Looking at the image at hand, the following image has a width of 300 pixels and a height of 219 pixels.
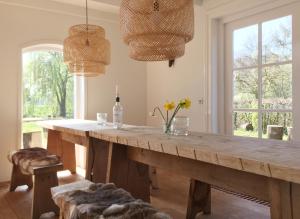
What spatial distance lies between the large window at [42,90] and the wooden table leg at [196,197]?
234 centimetres

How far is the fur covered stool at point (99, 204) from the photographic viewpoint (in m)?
1.19

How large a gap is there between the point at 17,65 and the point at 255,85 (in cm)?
275

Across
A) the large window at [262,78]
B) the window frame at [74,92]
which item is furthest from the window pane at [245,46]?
the window frame at [74,92]

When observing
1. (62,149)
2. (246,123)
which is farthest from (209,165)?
(62,149)

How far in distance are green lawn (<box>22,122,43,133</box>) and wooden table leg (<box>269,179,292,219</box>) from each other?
10.7 feet

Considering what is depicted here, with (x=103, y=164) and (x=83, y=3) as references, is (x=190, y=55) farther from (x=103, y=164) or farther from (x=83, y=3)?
(x=103, y=164)

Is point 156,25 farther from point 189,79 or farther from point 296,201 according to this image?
point 189,79

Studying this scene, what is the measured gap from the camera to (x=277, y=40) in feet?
9.53

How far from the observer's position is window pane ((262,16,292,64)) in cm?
281

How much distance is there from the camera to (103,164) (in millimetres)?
2600

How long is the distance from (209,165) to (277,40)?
193 centimetres

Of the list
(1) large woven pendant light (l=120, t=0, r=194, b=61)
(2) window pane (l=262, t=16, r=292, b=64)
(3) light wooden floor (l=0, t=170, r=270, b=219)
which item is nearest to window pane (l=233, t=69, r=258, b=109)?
(2) window pane (l=262, t=16, r=292, b=64)

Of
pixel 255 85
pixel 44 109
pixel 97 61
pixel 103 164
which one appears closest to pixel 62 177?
pixel 44 109

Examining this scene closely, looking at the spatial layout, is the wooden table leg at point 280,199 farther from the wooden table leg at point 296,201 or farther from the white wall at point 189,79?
the white wall at point 189,79
